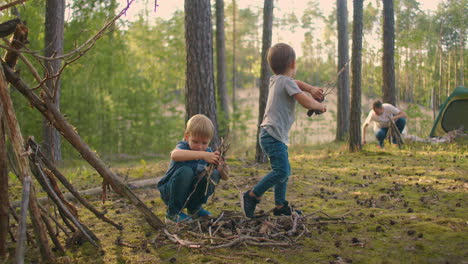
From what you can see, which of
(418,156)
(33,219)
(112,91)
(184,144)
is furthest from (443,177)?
(112,91)

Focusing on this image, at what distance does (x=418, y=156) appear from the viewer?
9.38 metres

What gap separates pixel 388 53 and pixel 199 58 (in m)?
7.06

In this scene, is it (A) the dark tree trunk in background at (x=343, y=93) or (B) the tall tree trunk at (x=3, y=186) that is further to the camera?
(A) the dark tree trunk in background at (x=343, y=93)

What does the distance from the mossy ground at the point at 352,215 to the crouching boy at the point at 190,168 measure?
1.19 feet

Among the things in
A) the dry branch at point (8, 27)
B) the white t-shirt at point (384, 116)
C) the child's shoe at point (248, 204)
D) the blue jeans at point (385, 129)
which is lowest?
the child's shoe at point (248, 204)

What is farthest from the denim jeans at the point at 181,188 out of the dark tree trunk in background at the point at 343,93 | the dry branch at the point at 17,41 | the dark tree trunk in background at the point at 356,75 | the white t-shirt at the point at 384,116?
the dark tree trunk in background at the point at 343,93

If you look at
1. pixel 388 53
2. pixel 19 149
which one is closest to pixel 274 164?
pixel 19 149

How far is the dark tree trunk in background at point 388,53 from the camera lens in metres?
12.0

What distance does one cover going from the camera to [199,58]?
25.4 ft

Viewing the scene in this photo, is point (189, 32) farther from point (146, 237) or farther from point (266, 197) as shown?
point (146, 237)

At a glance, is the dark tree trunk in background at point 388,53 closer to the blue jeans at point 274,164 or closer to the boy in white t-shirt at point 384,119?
the boy in white t-shirt at point 384,119

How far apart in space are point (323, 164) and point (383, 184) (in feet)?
8.69

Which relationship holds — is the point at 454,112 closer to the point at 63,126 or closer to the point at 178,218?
the point at 178,218

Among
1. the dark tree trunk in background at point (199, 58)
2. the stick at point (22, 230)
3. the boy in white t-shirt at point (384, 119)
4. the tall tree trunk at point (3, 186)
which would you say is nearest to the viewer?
the stick at point (22, 230)
